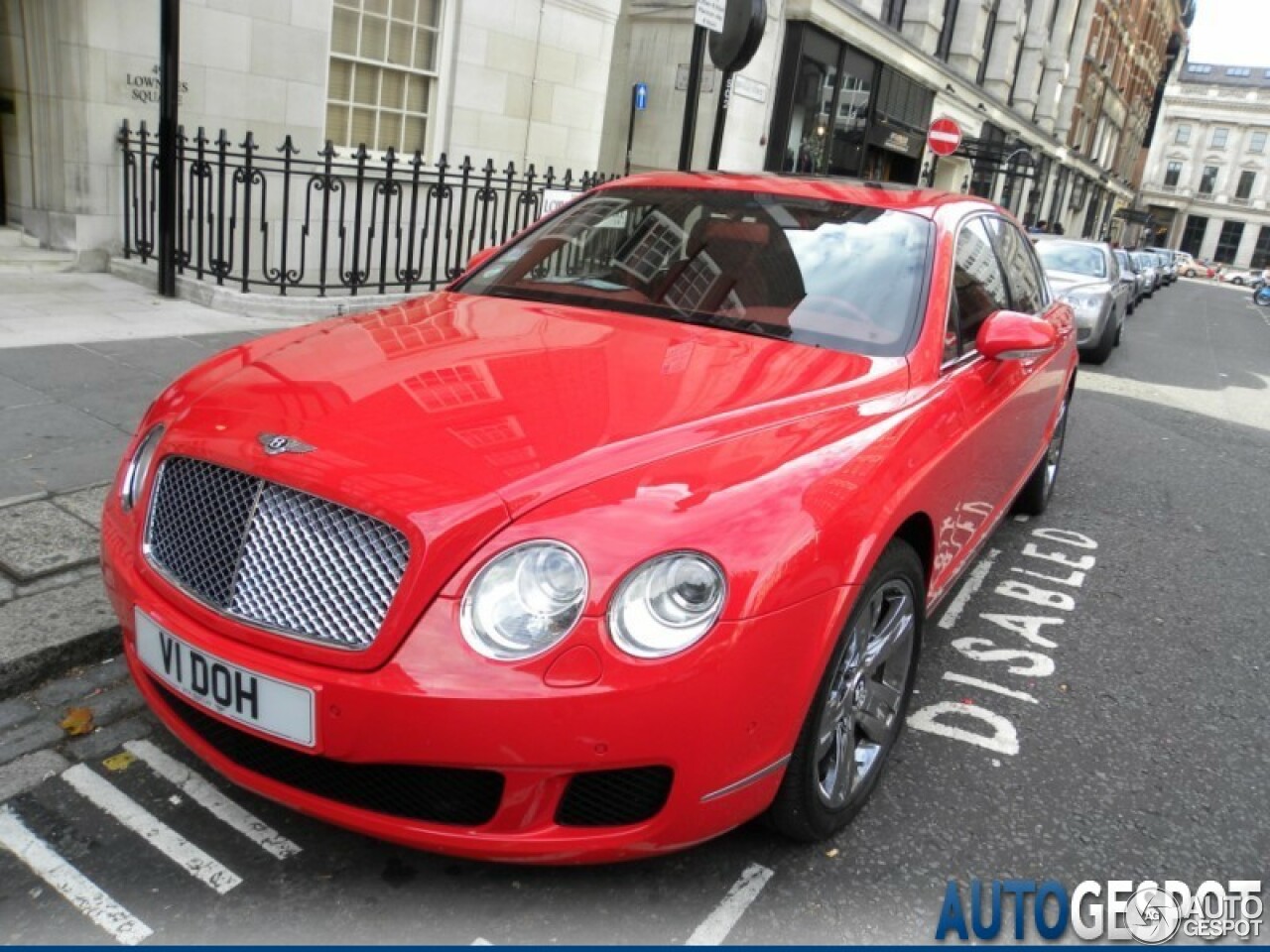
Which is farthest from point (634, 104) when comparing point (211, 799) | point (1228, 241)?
point (1228, 241)

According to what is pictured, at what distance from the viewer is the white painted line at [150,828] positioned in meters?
2.35

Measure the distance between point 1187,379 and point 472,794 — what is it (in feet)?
42.7

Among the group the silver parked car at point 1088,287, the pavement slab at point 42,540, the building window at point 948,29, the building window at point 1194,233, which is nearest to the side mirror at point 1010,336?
the pavement slab at point 42,540

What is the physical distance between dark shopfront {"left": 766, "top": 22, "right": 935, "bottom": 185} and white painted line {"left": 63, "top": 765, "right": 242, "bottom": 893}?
1474 centimetres

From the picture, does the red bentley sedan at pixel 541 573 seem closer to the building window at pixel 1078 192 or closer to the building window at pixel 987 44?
the building window at pixel 987 44

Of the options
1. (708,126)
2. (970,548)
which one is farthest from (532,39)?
(970,548)

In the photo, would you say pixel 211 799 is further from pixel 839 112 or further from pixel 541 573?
pixel 839 112

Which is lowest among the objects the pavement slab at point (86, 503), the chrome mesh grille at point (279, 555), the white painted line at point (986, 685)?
the white painted line at point (986, 685)

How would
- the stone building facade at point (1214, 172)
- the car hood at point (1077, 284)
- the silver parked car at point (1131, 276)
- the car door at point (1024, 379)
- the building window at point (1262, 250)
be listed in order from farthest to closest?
the stone building facade at point (1214, 172), the building window at point (1262, 250), the silver parked car at point (1131, 276), the car hood at point (1077, 284), the car door at point (1024, 379)

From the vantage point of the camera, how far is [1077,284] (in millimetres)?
12734

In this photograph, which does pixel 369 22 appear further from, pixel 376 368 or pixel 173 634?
pixel 173 634

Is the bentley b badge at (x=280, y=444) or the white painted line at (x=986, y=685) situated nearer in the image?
the bentley b badge at (x=280, y=444)

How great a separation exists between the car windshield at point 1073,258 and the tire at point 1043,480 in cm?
847

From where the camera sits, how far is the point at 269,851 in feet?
8.02
